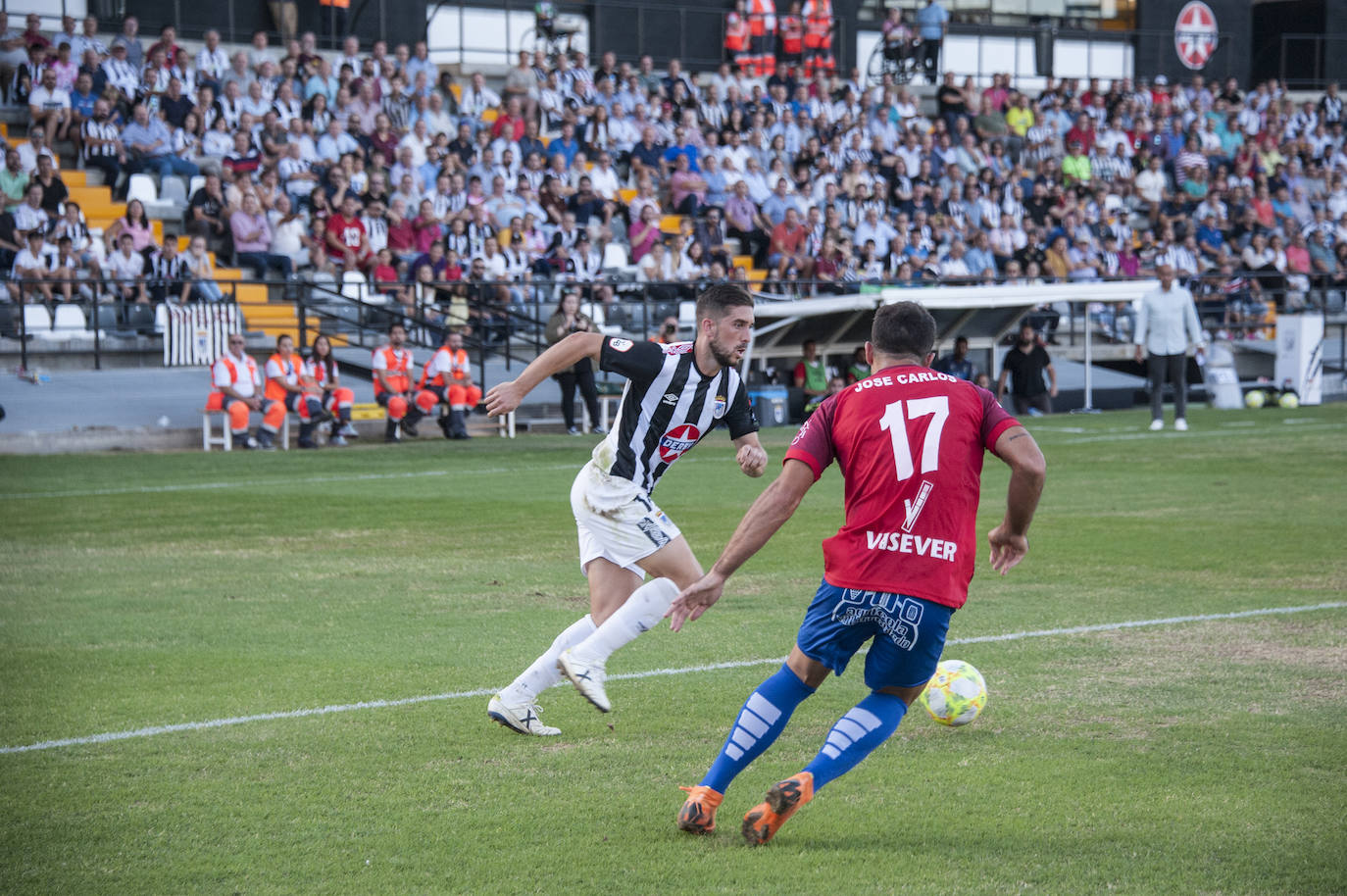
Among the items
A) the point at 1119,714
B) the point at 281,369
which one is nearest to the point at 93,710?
the point at 1119,714

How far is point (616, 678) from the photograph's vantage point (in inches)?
283

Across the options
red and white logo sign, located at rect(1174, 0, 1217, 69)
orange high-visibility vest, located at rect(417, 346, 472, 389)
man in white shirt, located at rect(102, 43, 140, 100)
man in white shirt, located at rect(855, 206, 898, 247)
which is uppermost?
red and white logo sign, located at rect(1174, 0, 1217, 69)

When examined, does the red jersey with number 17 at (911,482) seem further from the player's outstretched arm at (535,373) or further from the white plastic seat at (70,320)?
the white plastic seat at (70,320)

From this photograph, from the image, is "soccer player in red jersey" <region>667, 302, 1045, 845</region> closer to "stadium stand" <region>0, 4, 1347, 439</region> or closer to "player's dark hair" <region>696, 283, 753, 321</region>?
"player's dark hair" <region>696, 283, 753, 321</region>

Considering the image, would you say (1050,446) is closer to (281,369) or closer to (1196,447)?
(1196,447)

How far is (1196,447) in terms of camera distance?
18.5m

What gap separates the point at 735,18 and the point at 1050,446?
18.0 metres

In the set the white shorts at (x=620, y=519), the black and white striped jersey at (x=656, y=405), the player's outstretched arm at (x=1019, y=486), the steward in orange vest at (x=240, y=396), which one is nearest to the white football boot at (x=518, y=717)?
the white shorts at (x=620, y=519)

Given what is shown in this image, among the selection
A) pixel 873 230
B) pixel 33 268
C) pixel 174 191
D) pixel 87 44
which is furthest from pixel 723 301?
pixel 873 230

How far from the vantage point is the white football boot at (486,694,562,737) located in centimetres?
619

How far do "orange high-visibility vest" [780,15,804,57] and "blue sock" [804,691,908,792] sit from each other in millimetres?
31294

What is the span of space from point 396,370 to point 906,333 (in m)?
16.5

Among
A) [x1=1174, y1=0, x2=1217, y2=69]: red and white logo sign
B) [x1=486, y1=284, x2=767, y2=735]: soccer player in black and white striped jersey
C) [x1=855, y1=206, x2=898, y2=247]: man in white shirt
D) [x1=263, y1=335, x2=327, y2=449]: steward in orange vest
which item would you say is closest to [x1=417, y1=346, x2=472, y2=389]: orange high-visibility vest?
[x1=263, y1=335, x2=327, y2=449]: steward in orange vest

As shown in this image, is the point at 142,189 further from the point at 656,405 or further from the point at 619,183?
the point at 656,405
